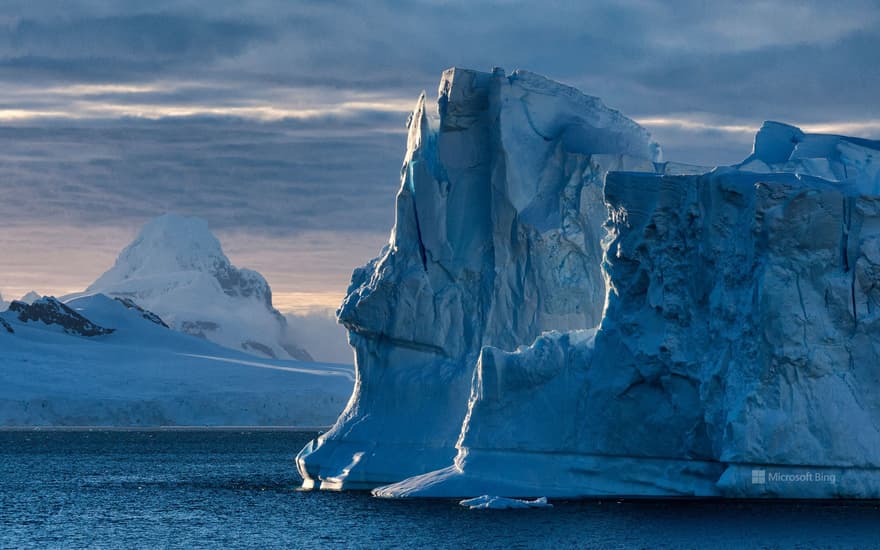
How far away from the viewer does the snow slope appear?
105 meters

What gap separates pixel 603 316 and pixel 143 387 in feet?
255

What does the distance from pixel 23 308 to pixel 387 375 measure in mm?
110977

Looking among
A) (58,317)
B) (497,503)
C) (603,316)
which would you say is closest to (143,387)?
(58,317)

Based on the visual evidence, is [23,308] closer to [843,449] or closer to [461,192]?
[461,192]

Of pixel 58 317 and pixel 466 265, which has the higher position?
pixel 466 265

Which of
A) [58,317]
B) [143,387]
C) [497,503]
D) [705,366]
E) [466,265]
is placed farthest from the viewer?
[58,317]

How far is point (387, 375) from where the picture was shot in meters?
40.8

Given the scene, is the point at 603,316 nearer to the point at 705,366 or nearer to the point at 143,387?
the point at 705,366

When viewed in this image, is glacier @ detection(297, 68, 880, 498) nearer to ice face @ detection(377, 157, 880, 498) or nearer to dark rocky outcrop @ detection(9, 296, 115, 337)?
ice face @ detection(377, 157, 880, 498)

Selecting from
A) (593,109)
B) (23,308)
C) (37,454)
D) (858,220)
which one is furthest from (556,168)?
(23,308)

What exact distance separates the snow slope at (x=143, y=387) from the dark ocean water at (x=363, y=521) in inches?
2169

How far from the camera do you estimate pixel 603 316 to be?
36.7 meters

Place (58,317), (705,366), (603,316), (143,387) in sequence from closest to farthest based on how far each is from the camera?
1. (705,366)
2. (603,316)
3. (143,387)
4. (58,317)

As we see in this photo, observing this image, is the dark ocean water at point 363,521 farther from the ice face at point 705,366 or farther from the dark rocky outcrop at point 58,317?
the dark rocky outcrop at point 58,317
